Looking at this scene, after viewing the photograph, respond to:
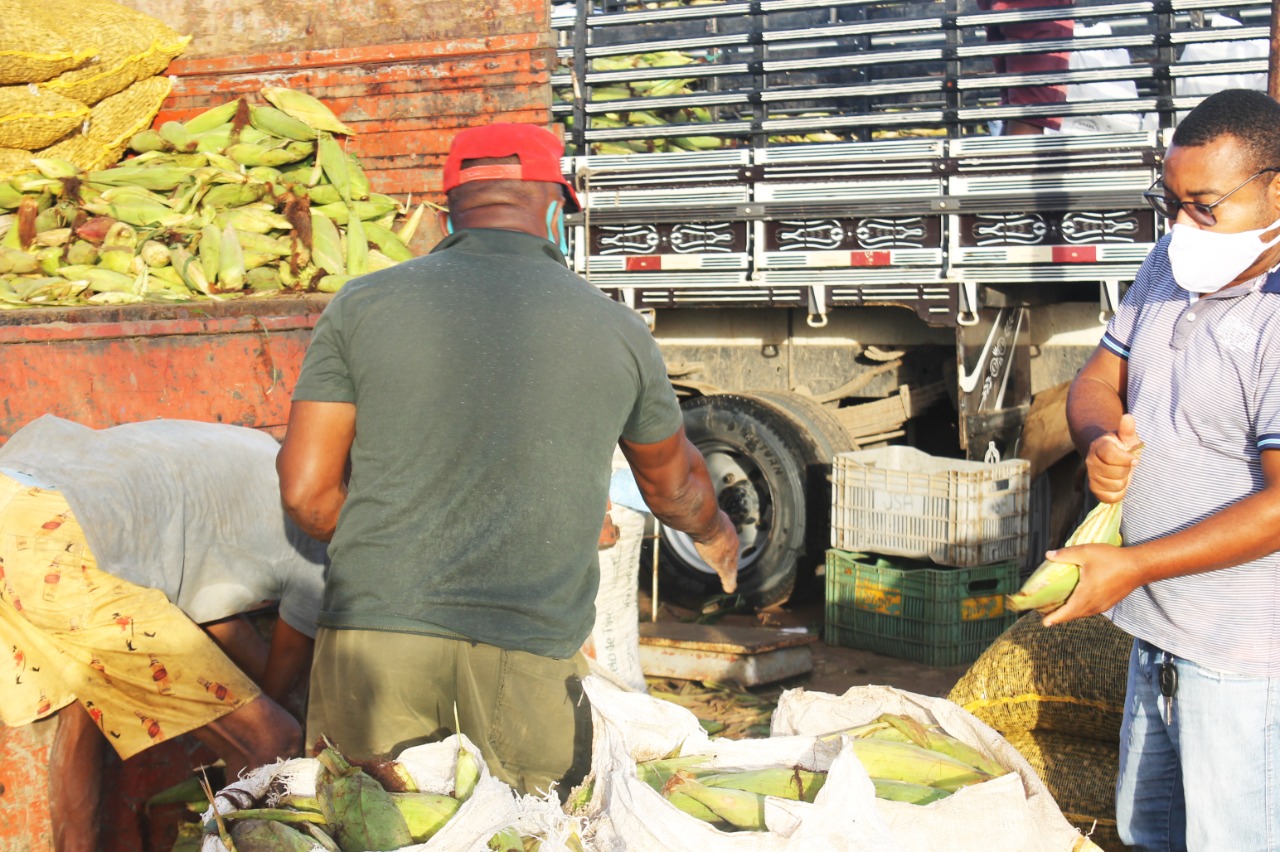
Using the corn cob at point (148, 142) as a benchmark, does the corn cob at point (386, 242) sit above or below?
below

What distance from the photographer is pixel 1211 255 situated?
2168mm

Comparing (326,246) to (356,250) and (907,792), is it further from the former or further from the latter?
(907,792)

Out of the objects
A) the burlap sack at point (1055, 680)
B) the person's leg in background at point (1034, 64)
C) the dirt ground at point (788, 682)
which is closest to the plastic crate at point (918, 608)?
the dirt ground at point (788, 682)

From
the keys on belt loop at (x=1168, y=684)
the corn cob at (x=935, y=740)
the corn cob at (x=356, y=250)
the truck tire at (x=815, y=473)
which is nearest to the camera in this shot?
the corn cob at (x=935, y=740)

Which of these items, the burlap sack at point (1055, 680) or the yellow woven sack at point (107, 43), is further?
the yellow woven sack at point (107, 43)

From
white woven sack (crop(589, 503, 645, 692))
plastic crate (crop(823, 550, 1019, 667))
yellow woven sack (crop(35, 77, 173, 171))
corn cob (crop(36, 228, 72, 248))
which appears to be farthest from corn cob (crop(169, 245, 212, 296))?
plastic crate (crop(823, 550, 1019, 667))

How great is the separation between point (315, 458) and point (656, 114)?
5.38 metres

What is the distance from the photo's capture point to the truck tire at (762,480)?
248 inches

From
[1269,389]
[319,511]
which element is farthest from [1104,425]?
[319,511]

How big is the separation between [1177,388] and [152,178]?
4.75m

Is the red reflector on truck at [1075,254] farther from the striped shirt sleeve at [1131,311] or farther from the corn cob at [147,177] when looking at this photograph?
the corn cob at [147,177]

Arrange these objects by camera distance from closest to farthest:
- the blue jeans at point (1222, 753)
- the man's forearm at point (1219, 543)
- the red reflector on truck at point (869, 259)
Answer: the man's forearm at point (1219, 543), the blue jeans at point (1222, 753), the red reflector on truck at point (869, 259)

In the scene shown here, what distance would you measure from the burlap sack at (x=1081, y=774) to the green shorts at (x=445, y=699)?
4.61ft

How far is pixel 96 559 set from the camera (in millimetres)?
2602
